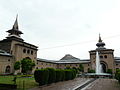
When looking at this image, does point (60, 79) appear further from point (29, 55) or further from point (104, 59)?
point (104, 59)

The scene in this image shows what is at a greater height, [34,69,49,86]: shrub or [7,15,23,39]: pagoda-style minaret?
[7,15,23,39]: pagoda-style minaret

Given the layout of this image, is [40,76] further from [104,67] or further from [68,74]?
[104,67]

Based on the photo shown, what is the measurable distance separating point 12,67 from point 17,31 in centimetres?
1523

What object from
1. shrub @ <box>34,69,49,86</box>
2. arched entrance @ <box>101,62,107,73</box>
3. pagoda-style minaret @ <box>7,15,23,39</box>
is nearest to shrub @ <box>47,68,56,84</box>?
shrub @ <box>34,69,49,86</box>

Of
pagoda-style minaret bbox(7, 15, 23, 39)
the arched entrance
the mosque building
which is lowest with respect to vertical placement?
the arched entrance

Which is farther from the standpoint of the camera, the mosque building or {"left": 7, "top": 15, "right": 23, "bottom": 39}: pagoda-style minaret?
{"left": 7, "top": 15, "right": 23, "bottom": 39}: pagoda-style minaret

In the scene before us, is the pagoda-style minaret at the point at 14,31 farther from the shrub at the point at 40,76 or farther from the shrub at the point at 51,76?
the shrub at the point at 40,76

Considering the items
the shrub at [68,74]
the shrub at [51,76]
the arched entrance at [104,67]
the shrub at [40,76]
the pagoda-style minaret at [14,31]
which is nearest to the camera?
the shrub at [40,76]

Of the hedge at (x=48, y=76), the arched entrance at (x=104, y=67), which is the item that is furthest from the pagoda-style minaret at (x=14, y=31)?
the arched entrance at (x=104, y=67)

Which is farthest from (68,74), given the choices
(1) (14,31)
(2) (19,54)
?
(1) (14,31)

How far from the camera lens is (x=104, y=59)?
1869 inches

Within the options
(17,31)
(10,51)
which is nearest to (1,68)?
(10,51)

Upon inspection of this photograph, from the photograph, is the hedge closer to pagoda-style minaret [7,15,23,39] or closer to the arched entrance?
pagoda-style minaret [7,15,23,39]

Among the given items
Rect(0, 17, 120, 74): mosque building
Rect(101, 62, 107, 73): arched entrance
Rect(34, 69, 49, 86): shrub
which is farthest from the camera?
Rect(101, 62, 107, 73): arched entrance
